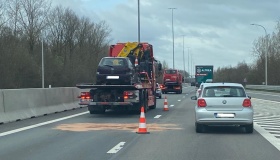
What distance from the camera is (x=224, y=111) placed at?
15453 millimetres

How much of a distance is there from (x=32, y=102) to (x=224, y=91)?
31.4ft

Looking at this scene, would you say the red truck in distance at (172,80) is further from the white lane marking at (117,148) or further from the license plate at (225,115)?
the white lane marking at (117,148)

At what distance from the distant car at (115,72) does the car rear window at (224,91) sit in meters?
7.89

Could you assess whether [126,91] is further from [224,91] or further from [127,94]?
[224,91]

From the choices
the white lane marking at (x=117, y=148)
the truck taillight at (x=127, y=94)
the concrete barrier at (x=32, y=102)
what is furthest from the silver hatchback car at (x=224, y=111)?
the concrete barrier at (x=32, y=102)

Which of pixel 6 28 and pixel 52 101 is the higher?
pixel 6 28

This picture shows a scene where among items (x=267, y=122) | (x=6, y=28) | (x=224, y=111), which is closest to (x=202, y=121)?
(x=224, y=111)

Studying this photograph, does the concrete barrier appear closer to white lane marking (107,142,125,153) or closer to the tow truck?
the tow truck

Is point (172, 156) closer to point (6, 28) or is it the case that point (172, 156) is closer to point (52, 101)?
point (52, 101)

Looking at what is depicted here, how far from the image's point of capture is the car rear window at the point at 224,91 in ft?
51.7

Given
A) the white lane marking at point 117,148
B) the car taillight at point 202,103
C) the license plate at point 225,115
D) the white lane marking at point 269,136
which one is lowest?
the white lane marking at point 269,136

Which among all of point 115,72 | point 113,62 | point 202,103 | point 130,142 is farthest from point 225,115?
point 113,62

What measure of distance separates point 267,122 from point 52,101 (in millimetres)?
10205

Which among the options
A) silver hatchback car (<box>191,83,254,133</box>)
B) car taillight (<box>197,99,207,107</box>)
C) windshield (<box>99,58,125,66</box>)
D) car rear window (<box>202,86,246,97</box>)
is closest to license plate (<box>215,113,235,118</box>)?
silver hatchback car (<box>191,83,254,133</box>)
